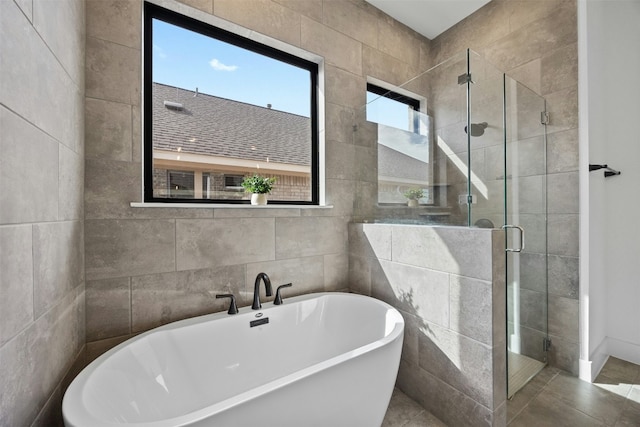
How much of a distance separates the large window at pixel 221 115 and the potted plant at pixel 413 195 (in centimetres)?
71

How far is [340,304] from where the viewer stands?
1.87m

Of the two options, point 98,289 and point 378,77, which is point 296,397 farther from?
point 378,77

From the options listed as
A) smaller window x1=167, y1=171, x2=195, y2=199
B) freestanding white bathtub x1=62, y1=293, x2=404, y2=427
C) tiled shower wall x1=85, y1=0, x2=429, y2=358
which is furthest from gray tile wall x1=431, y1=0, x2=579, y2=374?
smaller window x1=167, y1=171, x2=195, y2=199

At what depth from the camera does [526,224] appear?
6.09 feet

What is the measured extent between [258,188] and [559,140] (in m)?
2.20

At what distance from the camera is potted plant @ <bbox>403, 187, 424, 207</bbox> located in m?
1.95

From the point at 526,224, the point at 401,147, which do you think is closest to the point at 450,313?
the point at 526,224

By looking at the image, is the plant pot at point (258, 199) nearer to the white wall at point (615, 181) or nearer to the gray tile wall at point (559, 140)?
the gray tile wall at point (559, 140)

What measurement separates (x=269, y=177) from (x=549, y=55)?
2304 millimetres

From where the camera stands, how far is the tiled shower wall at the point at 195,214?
54.7 inches

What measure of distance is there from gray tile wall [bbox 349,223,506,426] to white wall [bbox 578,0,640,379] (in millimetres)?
1224

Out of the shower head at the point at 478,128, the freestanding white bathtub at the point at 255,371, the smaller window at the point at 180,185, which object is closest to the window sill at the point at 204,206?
the smaller window at the point at 180,185

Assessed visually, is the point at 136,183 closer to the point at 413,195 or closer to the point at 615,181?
the point at 413,195

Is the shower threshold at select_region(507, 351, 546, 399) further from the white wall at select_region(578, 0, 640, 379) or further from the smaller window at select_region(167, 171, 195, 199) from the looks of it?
the smaller window at select_region(167, 171, 195, 199)
